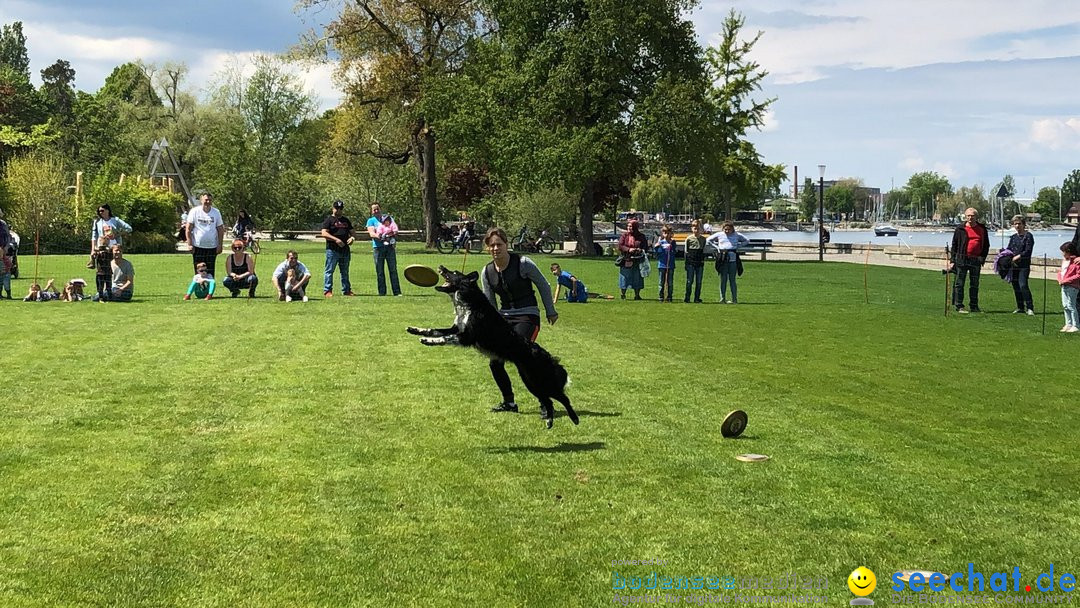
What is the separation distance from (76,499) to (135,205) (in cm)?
4303

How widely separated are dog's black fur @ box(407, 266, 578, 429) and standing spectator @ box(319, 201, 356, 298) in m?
13.3

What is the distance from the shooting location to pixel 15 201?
45.1m

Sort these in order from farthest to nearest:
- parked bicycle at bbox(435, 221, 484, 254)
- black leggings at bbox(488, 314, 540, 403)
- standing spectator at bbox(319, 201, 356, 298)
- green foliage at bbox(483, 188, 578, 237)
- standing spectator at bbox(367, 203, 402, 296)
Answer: green foliage at bbox(483, 188, 578, 237) < parked bicycle at bbox(435, 221, 484, 254) < standing spectator at bbox(367, 203, 402, 296) < standing spectator at bbox(319, 201, 356, 298) < black leggings at bbox(488, 314, 540, 403)

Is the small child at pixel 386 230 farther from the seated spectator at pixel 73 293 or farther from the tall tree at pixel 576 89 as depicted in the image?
the tall tree at pixel 576 89

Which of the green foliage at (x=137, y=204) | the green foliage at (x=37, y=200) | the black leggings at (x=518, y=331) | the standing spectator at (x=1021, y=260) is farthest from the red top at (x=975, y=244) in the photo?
the green foliage at (x=37, y=200)

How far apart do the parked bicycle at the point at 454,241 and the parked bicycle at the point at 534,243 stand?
1.94 m

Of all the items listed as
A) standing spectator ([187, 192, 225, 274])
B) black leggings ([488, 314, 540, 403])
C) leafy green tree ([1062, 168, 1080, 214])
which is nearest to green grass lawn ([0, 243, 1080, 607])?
black leggings ([488, 314, 540, 403])

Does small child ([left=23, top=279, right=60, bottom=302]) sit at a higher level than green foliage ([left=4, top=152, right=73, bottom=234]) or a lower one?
lower

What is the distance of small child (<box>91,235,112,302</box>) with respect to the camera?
813 inches

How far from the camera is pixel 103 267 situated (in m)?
20.8

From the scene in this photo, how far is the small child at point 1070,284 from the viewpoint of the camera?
56.9 feet

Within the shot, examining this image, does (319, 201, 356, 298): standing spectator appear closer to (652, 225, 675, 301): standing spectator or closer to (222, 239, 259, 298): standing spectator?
(222, 239, 259, 298): standing spectator

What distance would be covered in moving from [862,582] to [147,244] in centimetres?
4479

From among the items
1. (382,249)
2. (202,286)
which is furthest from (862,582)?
(382,249)
